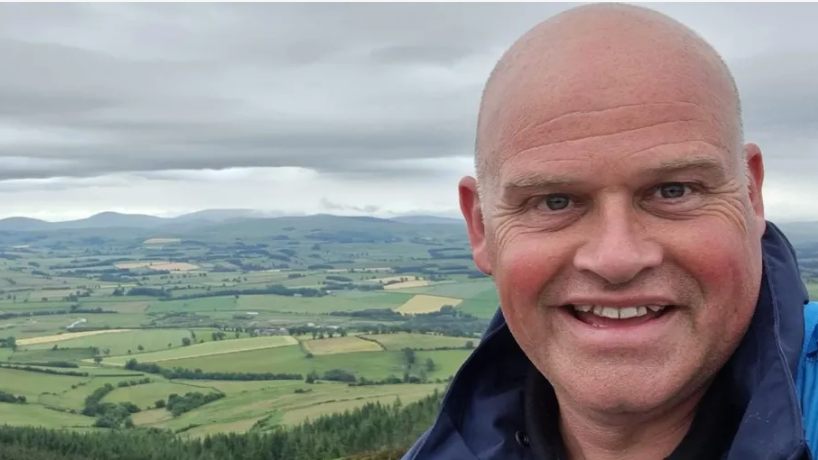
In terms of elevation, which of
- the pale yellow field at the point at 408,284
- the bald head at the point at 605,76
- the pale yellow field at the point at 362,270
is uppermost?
the bald head at the point at 605,76

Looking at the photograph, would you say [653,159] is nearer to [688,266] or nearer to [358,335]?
[688,266]

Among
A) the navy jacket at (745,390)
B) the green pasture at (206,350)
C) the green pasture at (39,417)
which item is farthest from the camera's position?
the green pasture at (206,350)

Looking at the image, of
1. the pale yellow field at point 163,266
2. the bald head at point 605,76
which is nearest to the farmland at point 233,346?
the pale yellow field at point 163,266

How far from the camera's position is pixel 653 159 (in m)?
2.23

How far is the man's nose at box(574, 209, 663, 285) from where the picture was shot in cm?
222

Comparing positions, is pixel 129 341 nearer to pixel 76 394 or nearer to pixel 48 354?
pixel 48 354

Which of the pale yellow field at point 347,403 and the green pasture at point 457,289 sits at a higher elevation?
the green pasture at point 457,289

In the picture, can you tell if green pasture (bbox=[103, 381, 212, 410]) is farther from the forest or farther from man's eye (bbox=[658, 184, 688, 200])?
man's eye (bbox=[658, 184, 688, 200])

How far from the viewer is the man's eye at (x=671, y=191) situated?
7.45ft

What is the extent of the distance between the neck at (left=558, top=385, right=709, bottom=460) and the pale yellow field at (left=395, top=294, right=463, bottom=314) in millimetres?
94221

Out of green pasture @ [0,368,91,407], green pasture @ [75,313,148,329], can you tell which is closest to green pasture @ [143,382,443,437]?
green pasture @ [0,368,91,407]

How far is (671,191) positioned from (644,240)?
177 millimetres

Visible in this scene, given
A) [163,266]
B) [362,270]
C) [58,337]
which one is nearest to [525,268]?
[58,337]

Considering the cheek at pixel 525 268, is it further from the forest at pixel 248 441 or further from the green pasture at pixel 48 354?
the green pasture at pixel 48 354
